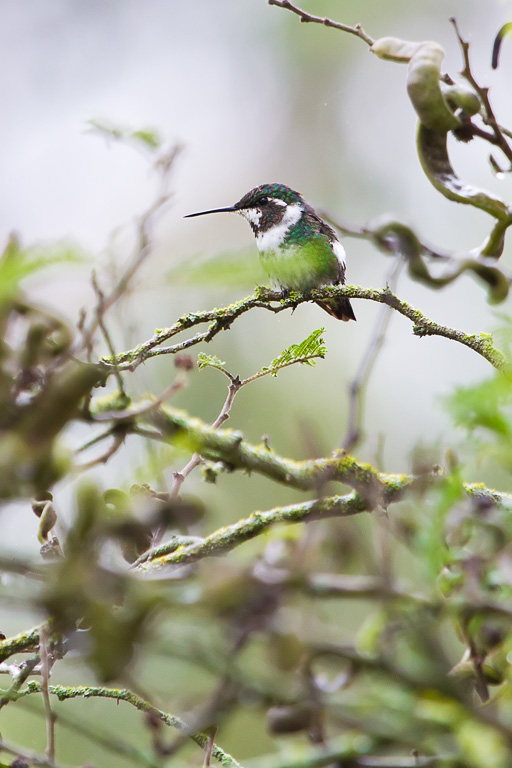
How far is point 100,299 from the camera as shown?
0.54 m

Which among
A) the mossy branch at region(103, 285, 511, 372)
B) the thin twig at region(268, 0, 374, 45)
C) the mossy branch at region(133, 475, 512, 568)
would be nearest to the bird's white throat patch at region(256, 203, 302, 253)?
the mossy branch at region(103, 285, 511, 372)

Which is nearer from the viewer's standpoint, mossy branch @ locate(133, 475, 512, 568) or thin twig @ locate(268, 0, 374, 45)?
mossy branch @ locate(133, 475, 512, 568)

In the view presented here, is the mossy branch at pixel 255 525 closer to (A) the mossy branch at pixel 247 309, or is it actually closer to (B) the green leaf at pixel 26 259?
(A) the mossy branch at pixel 247 309

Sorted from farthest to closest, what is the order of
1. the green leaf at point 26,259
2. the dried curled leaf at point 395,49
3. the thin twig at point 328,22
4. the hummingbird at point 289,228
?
the hummingbird at point 289,228, the thin twig at point 328,22, the dried curled leaf at point 395,49, the green leaf at point 26,259

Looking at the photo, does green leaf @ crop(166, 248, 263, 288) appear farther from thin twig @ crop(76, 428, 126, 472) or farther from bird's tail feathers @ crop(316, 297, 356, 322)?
bird's tail feathers @ crop(316, 297, 356, 322)

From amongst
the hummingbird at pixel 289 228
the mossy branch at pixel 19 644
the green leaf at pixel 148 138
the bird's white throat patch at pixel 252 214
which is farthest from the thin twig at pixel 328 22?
the bird's white throat patch at pixel 252 214

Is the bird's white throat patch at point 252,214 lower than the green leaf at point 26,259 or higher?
lower

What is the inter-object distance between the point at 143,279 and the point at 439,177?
1.20 ft

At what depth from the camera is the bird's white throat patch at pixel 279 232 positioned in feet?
12.4

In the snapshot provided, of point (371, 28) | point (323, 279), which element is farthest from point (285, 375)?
point (371, 28)

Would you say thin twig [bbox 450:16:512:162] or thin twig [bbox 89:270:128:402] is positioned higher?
thin twig [bbox 450:16:512:162]

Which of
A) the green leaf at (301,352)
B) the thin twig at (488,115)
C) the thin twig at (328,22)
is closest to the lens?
the thin twig at (488,115)

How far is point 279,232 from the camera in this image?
3795 millimetres

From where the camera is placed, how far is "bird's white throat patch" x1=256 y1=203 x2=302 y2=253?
3.78 metres
